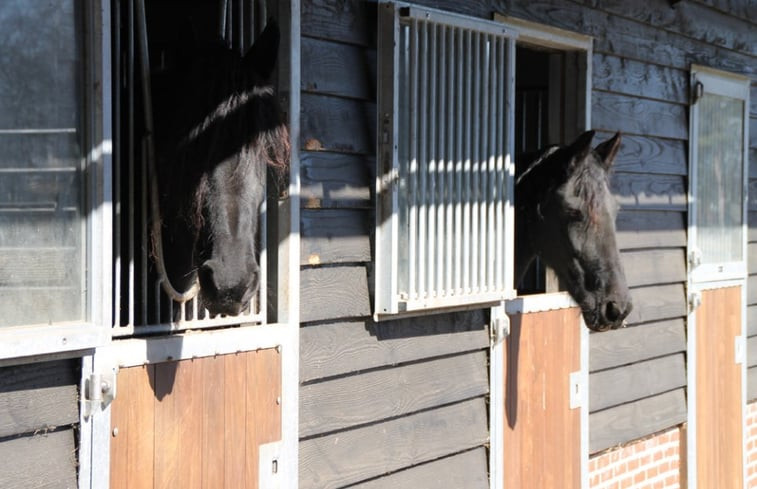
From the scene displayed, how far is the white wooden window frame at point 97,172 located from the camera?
3086mm

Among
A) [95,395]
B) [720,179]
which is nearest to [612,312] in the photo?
[95,395]

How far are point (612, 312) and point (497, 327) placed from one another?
1.71ft

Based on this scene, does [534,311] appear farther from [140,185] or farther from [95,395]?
[95,395]

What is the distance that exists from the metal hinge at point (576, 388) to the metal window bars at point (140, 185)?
2.23m

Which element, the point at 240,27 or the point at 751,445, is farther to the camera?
the point at 751,445

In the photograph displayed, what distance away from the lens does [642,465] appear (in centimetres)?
647

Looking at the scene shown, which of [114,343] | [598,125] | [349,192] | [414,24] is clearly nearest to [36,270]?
[114,343]

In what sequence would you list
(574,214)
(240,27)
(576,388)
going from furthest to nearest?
(576,388)
(574,214)
(240,27)

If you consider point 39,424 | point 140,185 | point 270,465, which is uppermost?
point 140,185

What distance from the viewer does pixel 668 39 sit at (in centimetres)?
657

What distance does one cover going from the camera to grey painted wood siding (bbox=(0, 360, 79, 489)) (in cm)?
290

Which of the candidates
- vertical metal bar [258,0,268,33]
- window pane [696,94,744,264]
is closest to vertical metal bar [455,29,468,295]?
vertical metal bar [258,0,268,33]

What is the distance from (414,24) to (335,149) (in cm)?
64

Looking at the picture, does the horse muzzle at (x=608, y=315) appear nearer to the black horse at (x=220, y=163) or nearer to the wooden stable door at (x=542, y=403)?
the wooden stable door at (x=542, y=403)
